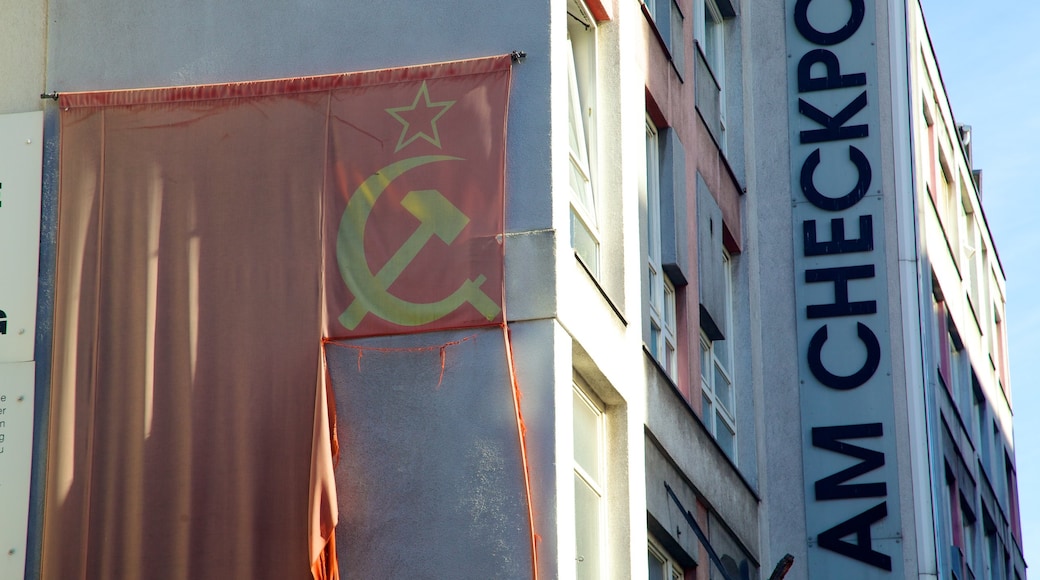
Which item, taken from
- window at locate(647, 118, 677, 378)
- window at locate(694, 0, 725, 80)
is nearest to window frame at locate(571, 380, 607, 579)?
window at locate(647, 118, 677, 378)

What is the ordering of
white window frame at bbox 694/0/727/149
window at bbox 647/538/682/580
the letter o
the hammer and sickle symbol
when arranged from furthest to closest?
the letter o < white window frame at bbox 694/0/727/149 < window at bbox 647/538/682/580 < the hammer and sickle symbol

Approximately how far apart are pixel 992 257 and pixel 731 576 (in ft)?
→ 81.4

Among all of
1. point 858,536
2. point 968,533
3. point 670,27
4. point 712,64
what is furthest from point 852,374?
point 968,533

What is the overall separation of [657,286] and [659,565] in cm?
317

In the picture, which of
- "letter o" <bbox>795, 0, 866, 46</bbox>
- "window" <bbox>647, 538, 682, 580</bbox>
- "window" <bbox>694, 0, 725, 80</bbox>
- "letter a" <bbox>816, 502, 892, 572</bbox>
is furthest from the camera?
"letter o" <bbox>795, 0, 866, 46</bbox>

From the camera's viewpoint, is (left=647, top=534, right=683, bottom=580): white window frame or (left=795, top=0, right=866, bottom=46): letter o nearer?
(left=647, top=534, right=683, bottom=580): white window frame

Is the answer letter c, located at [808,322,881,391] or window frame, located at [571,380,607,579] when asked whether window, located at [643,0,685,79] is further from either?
window frame, located at [571,380,607,579]

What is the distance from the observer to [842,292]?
2566 cm

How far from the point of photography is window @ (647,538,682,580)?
725 inches

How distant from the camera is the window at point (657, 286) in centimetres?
1980

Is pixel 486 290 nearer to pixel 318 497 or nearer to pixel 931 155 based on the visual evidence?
pixel 318 497

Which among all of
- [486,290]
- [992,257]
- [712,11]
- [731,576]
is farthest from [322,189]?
[992,257]

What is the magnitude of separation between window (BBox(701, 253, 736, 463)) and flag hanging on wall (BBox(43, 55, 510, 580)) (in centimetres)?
829

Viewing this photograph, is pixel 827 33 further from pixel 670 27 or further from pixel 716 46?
pixel 670 27
